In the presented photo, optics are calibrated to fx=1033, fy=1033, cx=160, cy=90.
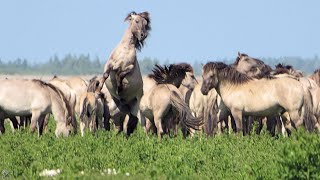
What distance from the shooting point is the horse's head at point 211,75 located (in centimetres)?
2277

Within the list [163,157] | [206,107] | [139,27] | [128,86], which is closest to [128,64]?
[128,86]

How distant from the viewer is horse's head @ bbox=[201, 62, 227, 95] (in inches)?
896

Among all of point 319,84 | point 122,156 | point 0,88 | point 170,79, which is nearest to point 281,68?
point 319,84

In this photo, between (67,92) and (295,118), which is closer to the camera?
(295,118)

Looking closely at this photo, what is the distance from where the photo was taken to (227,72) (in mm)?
22719

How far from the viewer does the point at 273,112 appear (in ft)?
70.2

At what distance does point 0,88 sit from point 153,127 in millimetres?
3414

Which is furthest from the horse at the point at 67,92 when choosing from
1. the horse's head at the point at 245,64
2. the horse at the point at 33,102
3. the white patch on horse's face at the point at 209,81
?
the horse's head at the point at 245,64

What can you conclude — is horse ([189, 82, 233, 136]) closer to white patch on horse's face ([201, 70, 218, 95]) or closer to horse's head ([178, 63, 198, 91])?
horse's head ([178, 63, 198, 91])

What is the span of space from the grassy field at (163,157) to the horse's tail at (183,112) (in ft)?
3.49

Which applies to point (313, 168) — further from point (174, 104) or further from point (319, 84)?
point (319, 84)

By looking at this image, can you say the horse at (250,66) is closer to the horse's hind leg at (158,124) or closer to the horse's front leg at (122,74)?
the horse's front leg at (122,74)

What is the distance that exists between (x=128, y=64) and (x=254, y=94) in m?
2.78

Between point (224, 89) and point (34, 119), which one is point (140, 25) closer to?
point (224, 89)
